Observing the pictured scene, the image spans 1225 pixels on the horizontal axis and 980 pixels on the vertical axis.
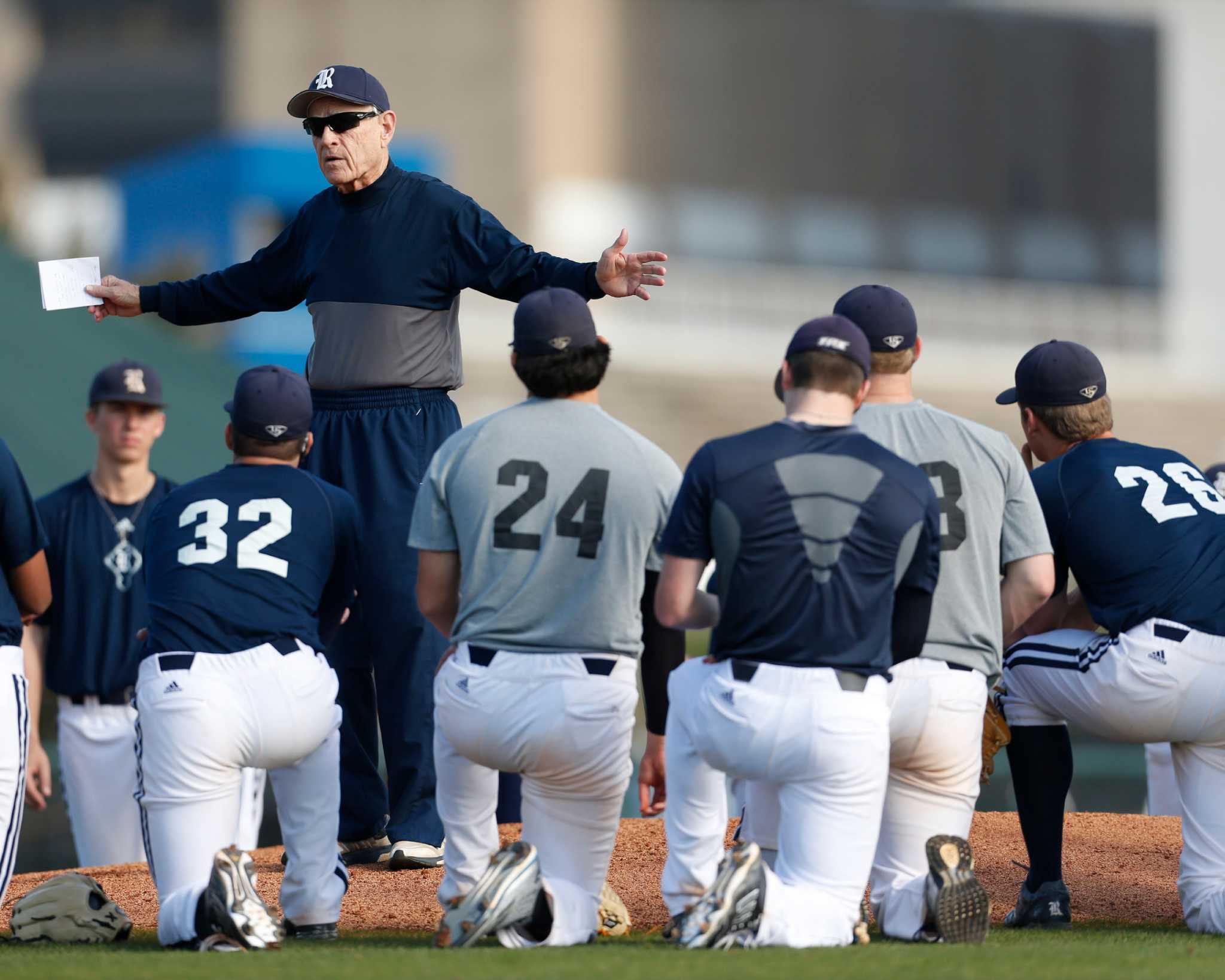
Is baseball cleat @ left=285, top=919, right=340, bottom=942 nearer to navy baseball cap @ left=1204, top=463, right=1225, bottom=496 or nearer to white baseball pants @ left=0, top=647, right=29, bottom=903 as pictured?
white baseball pants @ left=0, top=647, right=29, bottom=903

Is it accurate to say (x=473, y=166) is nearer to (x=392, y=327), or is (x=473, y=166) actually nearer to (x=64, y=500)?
(x=64, y=500)

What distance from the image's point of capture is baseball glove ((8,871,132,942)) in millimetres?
5828

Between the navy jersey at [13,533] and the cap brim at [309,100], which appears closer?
the navy jersey at [13,533]

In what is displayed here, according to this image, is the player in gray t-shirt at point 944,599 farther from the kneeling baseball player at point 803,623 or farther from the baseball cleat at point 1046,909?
the baseball cleat at point 1046,909

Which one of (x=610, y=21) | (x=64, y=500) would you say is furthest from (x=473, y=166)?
(x=64, y=500)

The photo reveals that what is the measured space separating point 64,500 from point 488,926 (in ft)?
15.2

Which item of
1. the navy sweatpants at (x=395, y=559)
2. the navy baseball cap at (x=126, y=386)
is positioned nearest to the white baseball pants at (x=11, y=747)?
the navy sweatpants at (x=395, y=559)

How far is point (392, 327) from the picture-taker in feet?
21.4

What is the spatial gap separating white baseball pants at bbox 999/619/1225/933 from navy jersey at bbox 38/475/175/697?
14.9 feet

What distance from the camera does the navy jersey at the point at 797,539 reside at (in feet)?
16.5

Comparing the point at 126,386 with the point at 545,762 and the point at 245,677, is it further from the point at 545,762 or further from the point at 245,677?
the point at 545,762

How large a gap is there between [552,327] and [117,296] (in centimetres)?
221

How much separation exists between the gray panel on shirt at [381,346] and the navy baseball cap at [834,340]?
5.70 ft

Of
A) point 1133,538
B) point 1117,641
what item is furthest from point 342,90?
point 1117,641
